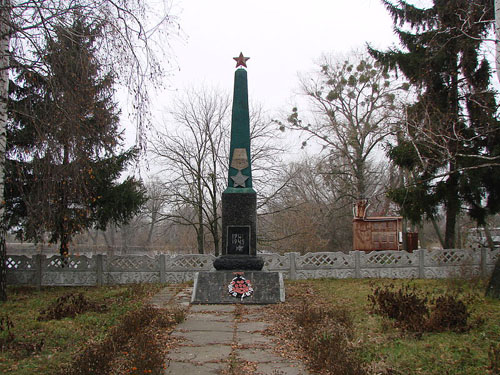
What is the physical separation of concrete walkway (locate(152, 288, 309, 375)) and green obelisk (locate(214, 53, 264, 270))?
83.1 inches

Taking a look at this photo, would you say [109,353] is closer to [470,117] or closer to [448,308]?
[448,308]

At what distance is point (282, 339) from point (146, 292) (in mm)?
6432

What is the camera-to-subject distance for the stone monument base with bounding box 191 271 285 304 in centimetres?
998

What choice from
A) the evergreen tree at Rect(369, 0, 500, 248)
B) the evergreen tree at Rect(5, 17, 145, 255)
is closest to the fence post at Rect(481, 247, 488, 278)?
the evergreen tree at Rect(369, 0, 500, 248)

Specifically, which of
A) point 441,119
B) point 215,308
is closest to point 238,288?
point 215,308

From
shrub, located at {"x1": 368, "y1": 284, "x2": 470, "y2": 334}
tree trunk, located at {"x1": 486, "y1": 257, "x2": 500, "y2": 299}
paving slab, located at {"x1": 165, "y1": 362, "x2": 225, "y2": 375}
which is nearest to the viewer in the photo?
paving slab, located at {"x1": 165, "y1": 362, "x2": 225, "y2": 375}

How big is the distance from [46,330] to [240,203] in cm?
608

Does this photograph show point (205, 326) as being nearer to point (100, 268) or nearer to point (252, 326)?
point (252, 326)

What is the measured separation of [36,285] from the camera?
45.6 feet

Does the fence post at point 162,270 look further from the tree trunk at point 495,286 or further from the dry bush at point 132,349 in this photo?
the tree trunk at point 495,286

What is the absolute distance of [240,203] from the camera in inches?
474

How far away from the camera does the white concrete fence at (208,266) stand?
14.0 m

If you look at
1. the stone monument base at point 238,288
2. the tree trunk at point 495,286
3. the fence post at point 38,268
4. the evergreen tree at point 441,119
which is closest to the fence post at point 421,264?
the evergreen tree at point 441,119

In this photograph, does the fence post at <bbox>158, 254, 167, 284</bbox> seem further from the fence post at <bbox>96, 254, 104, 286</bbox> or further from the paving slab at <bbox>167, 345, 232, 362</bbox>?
the paving slab at <bbox>167, 345, 232, 362</bbox>
